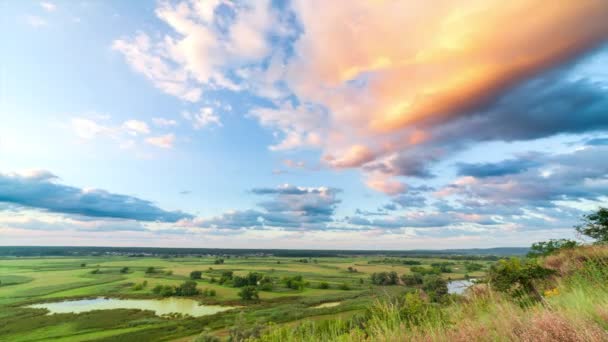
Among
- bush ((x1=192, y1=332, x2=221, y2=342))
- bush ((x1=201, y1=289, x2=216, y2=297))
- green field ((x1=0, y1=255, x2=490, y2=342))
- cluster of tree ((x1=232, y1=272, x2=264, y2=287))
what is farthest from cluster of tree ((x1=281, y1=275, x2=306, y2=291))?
bush ((x1=192, y1=332, x2=221, y2=342))

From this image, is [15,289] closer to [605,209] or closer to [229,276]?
[229,276]

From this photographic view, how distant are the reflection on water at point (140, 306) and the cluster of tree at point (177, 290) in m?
5.97

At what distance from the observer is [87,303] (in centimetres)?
10962

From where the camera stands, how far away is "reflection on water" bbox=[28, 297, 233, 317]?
9724cm

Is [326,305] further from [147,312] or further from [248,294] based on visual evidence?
[147,312]

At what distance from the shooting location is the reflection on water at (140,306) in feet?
319

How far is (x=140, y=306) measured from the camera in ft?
340

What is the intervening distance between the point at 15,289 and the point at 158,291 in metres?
65.1

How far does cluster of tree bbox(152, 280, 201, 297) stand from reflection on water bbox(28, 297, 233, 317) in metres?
5.97

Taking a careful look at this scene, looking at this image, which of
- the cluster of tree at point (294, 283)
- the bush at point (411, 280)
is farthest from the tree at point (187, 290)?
the bush at point (411, 280)

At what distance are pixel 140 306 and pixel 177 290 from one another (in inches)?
921

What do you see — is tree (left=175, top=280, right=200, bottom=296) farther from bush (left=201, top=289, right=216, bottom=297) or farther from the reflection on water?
the reflection on water

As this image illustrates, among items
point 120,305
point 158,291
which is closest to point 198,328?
point 120,305

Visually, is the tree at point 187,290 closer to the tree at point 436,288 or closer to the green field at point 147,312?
the green field at point 147,312
